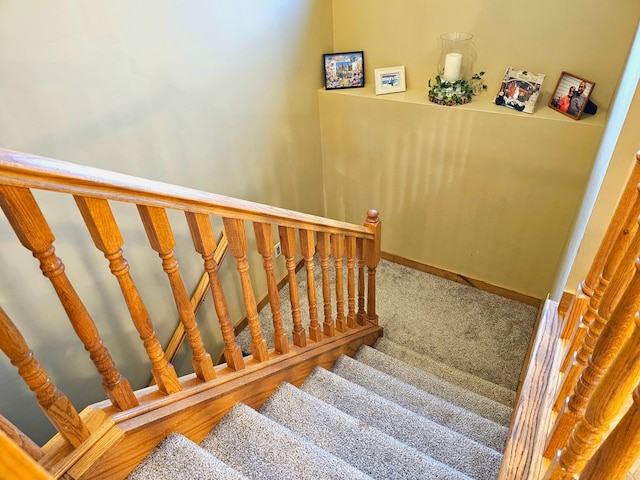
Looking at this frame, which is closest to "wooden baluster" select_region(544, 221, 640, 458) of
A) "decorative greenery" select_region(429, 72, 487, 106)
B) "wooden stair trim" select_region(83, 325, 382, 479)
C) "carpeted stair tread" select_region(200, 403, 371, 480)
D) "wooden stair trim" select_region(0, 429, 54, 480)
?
"carpeted stair tread" select_region(200, 403, 371, 480)

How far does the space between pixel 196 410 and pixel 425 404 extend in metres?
1.16

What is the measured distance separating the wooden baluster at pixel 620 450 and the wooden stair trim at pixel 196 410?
3.42 ft

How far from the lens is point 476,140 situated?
2.73m

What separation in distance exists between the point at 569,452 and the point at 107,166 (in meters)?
1.80

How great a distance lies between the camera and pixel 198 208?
113 cm

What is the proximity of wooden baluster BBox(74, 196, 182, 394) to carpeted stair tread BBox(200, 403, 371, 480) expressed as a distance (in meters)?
0.24

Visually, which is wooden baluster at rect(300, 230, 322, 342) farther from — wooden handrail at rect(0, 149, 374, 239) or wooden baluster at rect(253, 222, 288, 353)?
wooden handrail at rect(0, 149, 374, 239)

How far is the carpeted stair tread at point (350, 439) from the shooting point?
57.3 inches

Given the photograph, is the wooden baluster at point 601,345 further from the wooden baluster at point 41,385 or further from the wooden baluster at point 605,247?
the wooden baluster at point 41,385

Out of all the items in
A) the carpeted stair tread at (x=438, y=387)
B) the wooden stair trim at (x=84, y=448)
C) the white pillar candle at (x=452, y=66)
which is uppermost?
the white pillar candle at (x=452, y=66)

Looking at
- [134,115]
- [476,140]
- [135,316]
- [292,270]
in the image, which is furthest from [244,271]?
[476,140]

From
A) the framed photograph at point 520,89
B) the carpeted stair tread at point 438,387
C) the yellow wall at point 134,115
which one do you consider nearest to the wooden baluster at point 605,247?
the carpeted stair tread at point 438,387

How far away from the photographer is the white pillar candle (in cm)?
258

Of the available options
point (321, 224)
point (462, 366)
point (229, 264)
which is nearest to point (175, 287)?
Answer: point (321, 224)
